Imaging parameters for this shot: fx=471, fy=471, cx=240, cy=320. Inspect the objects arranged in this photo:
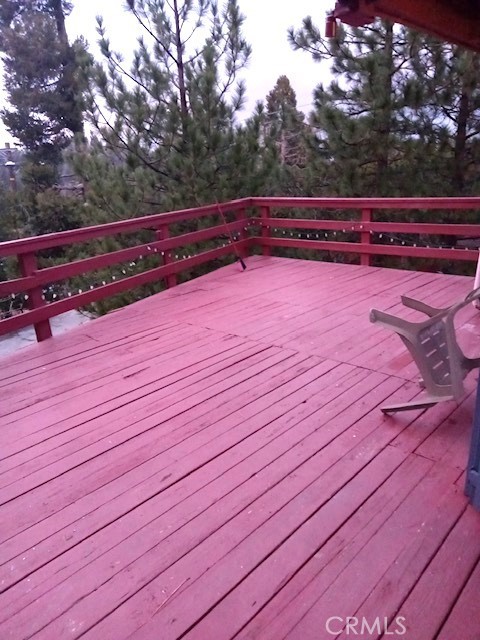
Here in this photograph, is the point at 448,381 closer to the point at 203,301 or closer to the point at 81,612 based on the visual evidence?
the point at 81,612

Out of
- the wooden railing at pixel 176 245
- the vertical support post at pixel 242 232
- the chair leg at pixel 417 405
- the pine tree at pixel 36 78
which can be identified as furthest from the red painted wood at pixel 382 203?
the pine tree at pixel 36 78

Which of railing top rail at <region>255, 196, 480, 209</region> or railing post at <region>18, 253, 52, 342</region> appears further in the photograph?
railing top rail at <region>255, 196, 480, 209</region>

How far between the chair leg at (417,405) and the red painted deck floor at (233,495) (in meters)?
0.05

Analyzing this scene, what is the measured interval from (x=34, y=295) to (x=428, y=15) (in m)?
2.71

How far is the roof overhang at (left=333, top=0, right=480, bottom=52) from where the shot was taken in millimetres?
1571

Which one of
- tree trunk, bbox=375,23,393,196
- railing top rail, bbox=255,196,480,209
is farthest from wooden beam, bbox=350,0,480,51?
tree trunk, bbox=375,23,393,196

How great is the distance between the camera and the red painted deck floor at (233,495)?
1.23m

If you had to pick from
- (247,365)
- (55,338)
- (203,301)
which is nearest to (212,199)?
(203,301)

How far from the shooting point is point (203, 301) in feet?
13.0

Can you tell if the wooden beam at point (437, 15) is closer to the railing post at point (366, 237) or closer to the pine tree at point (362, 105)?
the railing post at point (366, 237)

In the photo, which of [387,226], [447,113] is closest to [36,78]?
[447,113]

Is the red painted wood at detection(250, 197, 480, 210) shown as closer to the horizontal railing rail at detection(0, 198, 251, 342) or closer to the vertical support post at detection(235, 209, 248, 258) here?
the vertical support post at detection(235, 209, 248, 258)

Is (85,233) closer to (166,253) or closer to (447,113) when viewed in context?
(166,253)

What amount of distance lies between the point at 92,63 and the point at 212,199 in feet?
8.05
